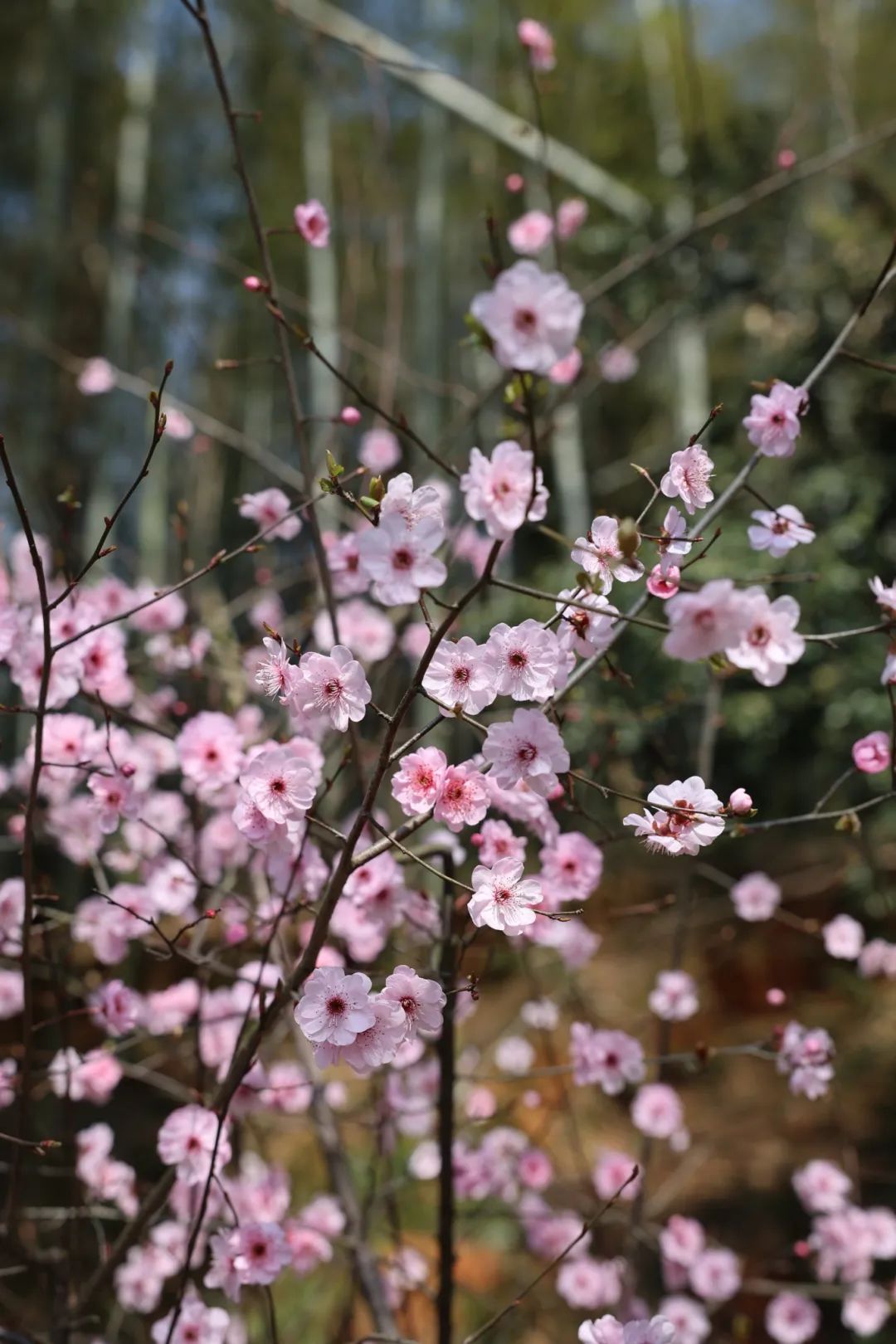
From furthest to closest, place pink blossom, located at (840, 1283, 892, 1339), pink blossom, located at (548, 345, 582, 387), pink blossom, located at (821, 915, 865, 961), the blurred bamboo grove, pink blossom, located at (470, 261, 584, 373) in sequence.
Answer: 1. the blurred bamboo grove
2. pink blossom, located at (840, 1283, 892, 1339)
3. pink blossom, located at (821, 915, 865, 961)
4. pink blossom, located at (548, 345, 582, 387)
5. pink blossom, located at (470, 261, 584, 373)

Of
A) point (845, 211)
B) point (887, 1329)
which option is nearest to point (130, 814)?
point (887, 1329)

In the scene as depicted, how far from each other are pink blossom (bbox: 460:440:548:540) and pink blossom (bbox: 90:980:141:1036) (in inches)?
38.2

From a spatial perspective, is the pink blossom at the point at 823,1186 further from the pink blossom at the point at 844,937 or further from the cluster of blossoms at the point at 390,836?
the pink blossom at the point at 844,937

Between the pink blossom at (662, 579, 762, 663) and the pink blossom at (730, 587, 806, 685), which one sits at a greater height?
the pink blossom at (730, 587, 806, 685)

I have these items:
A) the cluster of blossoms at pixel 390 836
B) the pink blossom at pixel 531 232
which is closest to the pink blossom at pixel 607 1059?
the cluster of blossoms at pixel 390 836

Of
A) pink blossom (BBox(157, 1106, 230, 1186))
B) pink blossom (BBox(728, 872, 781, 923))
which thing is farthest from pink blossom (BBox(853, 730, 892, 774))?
pink blossom (BBox(157, 1106, 230, 1186))

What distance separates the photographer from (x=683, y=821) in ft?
2.95

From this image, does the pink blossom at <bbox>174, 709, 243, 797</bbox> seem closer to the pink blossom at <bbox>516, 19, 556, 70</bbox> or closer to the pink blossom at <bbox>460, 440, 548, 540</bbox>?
the pink blossom at <bbox>460, 440, 548, 540</bbox>

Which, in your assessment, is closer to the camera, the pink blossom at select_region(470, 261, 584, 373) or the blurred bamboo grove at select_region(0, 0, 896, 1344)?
the pink blossom at select_region(470, 261, 584, 373)

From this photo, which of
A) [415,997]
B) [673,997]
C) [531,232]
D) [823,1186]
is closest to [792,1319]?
[823,1186]

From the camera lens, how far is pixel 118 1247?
1137mm

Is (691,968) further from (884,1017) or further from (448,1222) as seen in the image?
(448,1222)

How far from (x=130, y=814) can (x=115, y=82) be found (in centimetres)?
894

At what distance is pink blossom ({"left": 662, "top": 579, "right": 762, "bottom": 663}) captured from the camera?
69 cm
